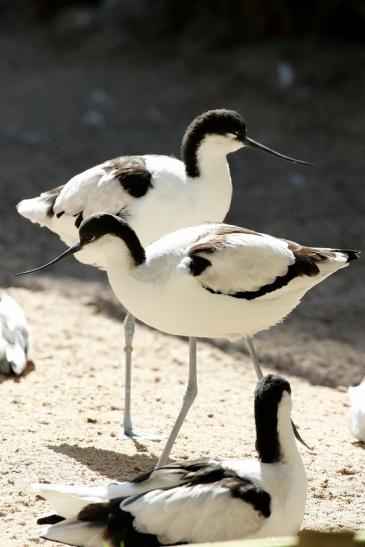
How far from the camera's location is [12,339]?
18.1 ft

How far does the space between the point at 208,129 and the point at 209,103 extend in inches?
241

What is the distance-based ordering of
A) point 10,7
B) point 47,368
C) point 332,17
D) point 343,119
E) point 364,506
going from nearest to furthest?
point 364,506
point 47,368
point 343,119
point 332,17
point 10,7

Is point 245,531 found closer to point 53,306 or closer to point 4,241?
point 53,306

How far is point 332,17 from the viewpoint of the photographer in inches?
463

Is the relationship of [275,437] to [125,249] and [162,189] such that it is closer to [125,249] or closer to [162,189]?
[125,249]

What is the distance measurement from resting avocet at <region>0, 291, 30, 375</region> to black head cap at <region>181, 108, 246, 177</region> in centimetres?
131

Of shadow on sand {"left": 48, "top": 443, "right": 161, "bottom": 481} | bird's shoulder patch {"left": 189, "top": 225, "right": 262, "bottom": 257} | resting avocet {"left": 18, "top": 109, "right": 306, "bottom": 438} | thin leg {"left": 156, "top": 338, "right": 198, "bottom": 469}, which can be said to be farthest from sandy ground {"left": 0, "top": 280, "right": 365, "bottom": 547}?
bird's shoulder patch {"left": 189, "top": 225, "right": 262, "bottom": 257}

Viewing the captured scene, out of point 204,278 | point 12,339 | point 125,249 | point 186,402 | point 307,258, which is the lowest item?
point 12,339

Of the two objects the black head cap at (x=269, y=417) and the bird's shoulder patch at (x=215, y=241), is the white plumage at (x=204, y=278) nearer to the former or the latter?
the bird's shoulder patch at (x=215, y=241)

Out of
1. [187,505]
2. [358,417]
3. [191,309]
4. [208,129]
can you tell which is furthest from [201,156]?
[187,505]

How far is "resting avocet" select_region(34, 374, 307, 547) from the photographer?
3.29 metres

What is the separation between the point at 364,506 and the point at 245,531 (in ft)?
2.75

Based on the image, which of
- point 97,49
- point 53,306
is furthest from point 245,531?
point 97,49

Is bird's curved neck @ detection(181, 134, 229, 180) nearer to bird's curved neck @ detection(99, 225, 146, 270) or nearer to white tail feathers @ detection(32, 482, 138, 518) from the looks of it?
bird's curved neck @ detection(99, 225, 146, 270)
